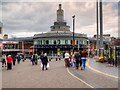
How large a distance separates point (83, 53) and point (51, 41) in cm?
9572

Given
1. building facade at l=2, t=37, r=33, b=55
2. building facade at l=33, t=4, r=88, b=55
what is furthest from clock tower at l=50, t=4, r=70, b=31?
building facade at l=33, t=4, r=88, b=55

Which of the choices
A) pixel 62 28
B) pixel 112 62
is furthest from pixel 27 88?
pixel 62 28

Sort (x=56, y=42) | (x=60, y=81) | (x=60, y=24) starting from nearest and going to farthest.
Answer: (x=60, y=81) → (x=56, y=42) → (x=60, y=24)

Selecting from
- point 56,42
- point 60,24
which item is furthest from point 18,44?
point 56,42

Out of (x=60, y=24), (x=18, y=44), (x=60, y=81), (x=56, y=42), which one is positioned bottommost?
(x=60, y=81)

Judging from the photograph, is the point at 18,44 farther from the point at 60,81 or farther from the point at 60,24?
the point at 60,81

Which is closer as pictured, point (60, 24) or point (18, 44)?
point (18, 44)

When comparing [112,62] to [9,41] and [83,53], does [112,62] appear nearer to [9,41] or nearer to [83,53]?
[83,53]

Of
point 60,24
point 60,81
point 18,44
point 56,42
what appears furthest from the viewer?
point 60,24

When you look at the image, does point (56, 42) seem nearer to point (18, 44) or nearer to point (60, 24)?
point (60, 24)

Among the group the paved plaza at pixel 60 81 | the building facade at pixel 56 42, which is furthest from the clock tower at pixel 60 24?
the paved plaza at pixel 60 81

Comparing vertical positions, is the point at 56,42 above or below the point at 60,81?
above

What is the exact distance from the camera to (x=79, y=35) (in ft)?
399

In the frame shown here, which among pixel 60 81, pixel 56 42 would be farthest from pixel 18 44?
pixel 60 81
